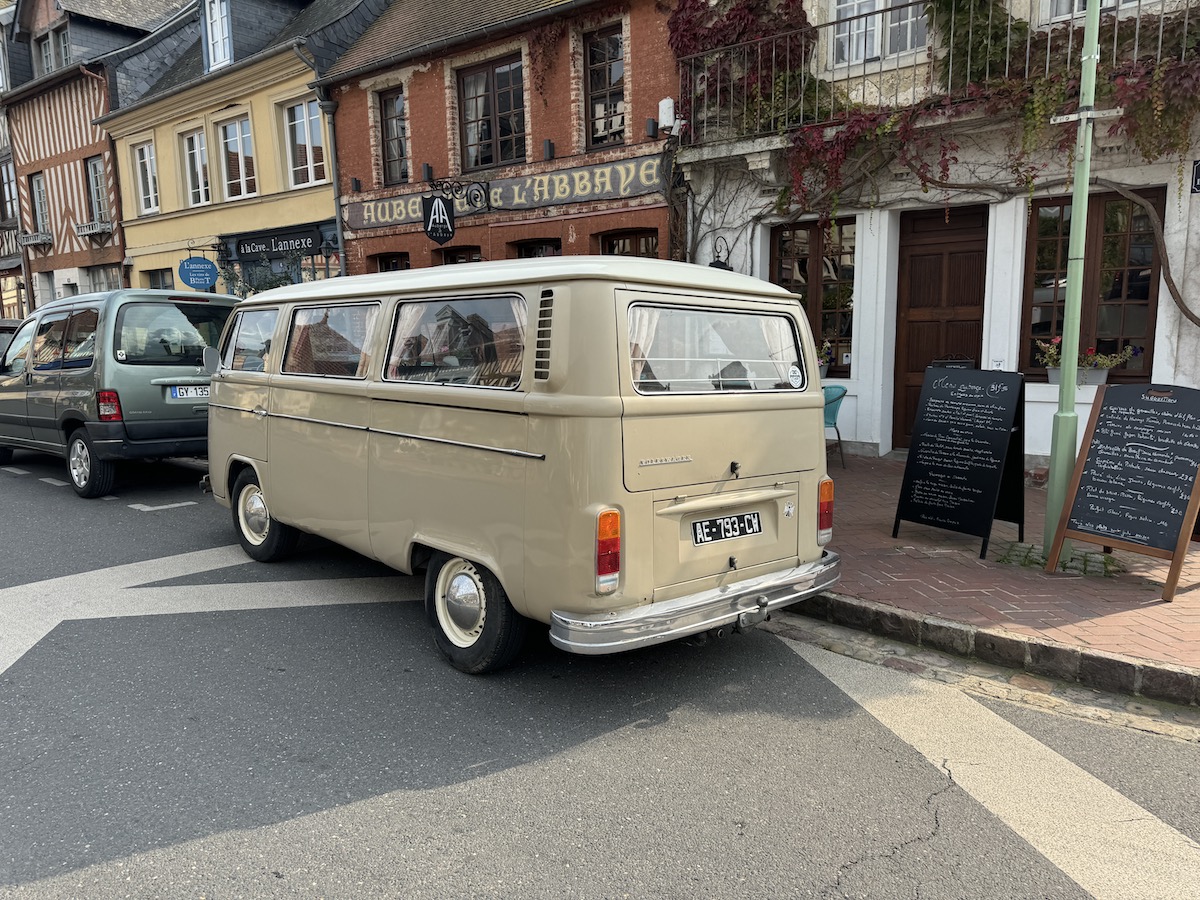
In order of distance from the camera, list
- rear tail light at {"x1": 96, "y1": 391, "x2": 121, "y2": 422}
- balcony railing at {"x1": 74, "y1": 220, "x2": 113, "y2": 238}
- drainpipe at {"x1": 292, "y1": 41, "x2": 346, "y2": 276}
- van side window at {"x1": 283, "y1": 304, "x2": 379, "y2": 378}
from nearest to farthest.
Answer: van side window at {"x1": 283, "y1": 304, "x2": 379, "y2": 378} → rear tail light at {"x1": 96, "y1": 391, "x2": 121, "y2": 422} → drainpipe at {"x1": 292, "y1": 41, "x2": 346, "y2": 276} → balcony railing at {"x1": 74, "y1": 220, "x2": 113, "y2": 238}

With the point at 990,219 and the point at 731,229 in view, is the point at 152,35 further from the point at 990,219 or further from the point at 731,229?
the point at 990,219

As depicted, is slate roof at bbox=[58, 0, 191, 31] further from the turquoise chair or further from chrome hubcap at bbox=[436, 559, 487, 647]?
chrome hubcap at bbox=[436, 559, 487, 647]

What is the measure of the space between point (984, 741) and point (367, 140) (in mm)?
14646

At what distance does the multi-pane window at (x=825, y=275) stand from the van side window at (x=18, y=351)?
8.81m

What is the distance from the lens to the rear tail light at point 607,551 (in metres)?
3.46

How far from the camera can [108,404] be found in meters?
8.06

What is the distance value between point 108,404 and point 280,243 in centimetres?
1006

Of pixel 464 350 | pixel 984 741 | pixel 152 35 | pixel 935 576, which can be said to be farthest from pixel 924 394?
pixel 152 35

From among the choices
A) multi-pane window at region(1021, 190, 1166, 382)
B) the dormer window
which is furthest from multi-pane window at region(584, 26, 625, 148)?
the dormer window

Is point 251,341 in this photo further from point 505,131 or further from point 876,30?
point 505,131

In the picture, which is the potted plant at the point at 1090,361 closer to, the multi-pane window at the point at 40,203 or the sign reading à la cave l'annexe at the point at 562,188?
the sign reading à la cave l'annexe at the point at 562,188

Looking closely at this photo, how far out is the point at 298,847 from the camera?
2773 millimetres

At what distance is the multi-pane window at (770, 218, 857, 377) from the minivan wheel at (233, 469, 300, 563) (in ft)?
22.4

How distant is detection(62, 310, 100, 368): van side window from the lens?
8305mm
